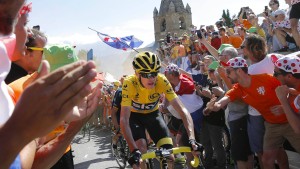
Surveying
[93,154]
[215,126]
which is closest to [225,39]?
[215,126]

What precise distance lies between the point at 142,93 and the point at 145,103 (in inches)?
8.9

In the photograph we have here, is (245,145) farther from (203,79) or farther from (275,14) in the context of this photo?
(275,14)

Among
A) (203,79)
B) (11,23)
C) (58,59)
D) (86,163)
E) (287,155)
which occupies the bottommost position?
(86,163)

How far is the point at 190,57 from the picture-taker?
1098 cm

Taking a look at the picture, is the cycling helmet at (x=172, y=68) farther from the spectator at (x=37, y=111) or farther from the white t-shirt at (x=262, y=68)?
the spectator at (x=37, y=111)

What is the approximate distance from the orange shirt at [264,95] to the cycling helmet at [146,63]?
4.16ft

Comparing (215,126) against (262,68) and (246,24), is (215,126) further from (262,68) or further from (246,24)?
(246,24)

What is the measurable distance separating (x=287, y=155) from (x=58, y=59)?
3703 millimetres

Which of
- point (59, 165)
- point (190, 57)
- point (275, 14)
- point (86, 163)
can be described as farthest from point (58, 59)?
point (190, 57)

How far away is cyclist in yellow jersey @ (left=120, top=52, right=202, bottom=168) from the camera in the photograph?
14.5 feet

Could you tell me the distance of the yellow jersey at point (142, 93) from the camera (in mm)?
4611

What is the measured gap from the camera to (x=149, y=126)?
4.98m

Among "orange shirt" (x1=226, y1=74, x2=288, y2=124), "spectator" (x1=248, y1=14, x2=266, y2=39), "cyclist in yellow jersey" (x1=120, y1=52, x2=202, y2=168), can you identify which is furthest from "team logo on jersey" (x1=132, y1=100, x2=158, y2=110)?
"spectator" (x1=248, y1=14, x2=266, y2=39)

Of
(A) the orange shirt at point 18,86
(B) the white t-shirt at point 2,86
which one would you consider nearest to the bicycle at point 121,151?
(A) the orange shirt at point 18,86
